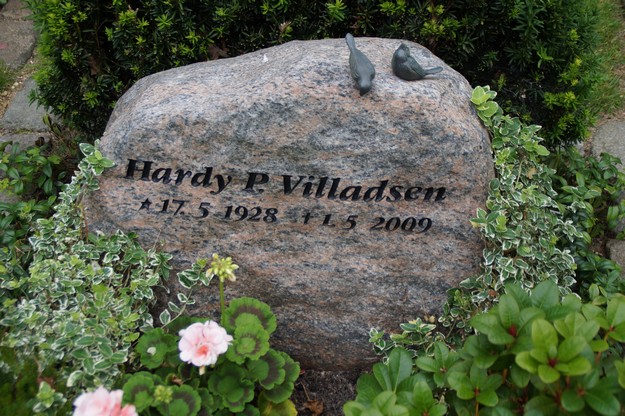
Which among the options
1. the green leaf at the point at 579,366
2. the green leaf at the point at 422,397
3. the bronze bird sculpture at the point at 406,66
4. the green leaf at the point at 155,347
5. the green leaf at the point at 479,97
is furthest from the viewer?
the green leaf at the point at 479,97

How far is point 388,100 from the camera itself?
2.42 m

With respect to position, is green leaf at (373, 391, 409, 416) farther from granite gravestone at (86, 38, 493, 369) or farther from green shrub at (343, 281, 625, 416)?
granite gravestone at (86, 38, 493, 369)

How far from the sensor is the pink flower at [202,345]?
2.06 metres

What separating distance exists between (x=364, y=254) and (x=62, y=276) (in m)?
1.19

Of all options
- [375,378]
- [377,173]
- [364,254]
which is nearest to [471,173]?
[377,173]

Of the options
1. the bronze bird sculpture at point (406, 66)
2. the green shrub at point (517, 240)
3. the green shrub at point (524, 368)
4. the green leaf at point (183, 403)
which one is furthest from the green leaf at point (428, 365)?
the bronze bird sculpture at point (406, 66)

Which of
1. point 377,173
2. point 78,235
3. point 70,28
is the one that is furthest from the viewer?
point 70,28

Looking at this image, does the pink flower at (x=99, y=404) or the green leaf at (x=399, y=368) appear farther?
the green leaf at (x=399, y=368)

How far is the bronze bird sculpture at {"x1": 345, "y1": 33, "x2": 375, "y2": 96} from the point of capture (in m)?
2.37

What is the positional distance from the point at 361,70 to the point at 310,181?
0.46 metres

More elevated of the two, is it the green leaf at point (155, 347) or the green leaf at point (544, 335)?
the green leaf at point (544, 335)

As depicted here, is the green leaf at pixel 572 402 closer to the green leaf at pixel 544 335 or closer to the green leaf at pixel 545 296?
the green leaf at pixel 544 335

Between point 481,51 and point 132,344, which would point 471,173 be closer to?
point 481,51

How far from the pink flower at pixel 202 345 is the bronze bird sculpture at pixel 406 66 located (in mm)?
1154
